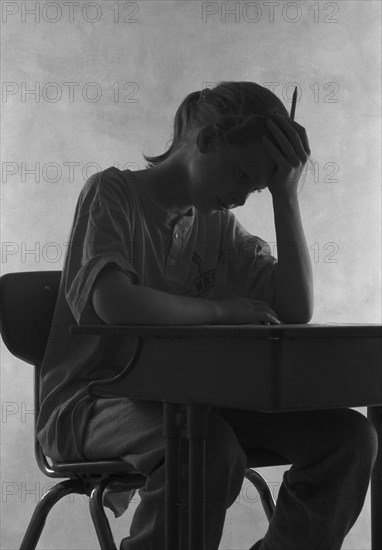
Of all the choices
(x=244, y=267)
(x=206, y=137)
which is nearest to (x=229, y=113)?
(x=206, y=137)

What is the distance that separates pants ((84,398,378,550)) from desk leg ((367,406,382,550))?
20 mm

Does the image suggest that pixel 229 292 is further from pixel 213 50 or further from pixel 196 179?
pixel 213 50

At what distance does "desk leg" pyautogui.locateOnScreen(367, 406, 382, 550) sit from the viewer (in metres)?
1.40

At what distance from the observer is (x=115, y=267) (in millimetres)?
1393

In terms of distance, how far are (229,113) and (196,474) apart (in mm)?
653

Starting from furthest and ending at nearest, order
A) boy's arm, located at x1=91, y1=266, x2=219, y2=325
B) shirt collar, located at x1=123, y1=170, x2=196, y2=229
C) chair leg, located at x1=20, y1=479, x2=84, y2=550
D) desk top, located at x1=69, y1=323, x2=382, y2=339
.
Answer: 1. shirt collar, located at x1=123, y1=170, x2=196, y2=229
2. chair leg, located at x1=20, y1=479, x2=84, y2=550
3. boy's arm, located at x1=91, y1=266, x2=219, y2=325
4. desk top, located at x1=69, y1=323, x2=382, y2=339

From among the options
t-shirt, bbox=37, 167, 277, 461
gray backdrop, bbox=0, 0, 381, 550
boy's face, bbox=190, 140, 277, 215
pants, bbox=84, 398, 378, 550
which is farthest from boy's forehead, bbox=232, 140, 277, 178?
gray backdrop, bbox=0, 0, 381, 550

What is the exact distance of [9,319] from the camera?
1.63 meters

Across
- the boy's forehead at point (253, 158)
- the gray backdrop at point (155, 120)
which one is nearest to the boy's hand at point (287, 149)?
the boy's forehead at point (253, 158)

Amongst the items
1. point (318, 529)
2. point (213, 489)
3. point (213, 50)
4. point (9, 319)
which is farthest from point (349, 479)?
point (213, 50)

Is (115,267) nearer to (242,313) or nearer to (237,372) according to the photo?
(242,313)

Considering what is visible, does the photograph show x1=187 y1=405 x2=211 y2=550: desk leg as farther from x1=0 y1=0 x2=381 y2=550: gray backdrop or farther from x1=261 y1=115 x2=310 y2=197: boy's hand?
x1=0 y1=0 x2=381 y2=550: gray backdrop

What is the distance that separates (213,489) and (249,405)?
0.19 metres

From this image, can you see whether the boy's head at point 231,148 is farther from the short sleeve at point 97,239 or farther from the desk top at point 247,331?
the desk top at point 247,331
